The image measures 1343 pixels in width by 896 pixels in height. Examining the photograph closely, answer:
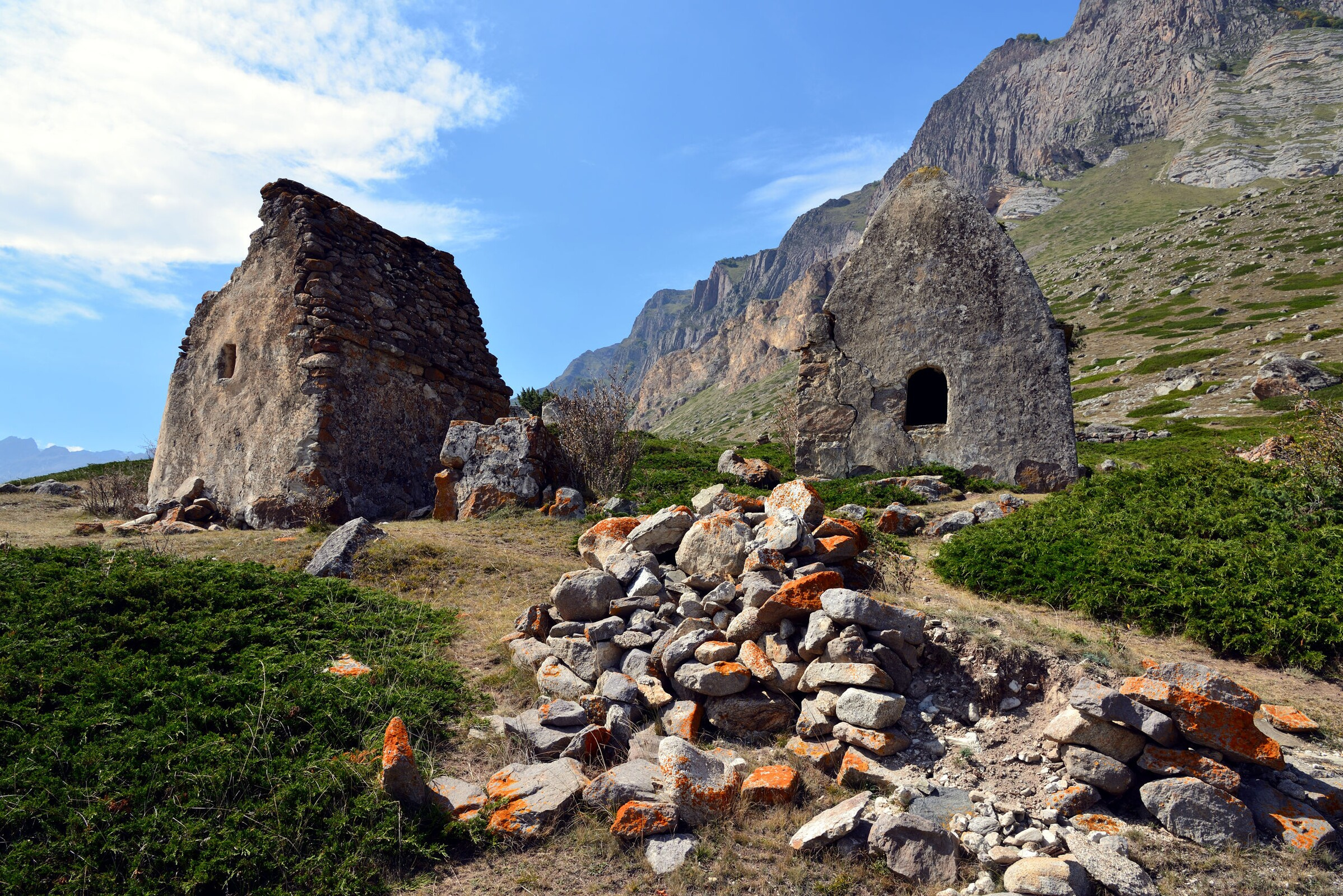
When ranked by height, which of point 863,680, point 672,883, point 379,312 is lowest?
point 672,883

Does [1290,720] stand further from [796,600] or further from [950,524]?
[950,524]

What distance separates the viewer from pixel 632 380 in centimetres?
18212

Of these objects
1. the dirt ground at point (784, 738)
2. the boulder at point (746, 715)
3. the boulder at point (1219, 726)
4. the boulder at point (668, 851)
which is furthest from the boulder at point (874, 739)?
the boulder at point (1219, 726)

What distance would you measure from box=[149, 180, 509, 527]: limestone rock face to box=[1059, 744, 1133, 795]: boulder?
9.26 m

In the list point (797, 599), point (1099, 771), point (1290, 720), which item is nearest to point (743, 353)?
point (797, 599)

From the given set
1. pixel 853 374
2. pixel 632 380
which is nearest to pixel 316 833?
pixel 853 374

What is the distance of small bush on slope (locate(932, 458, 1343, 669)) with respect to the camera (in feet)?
17.6

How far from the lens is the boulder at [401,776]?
343 centimetres

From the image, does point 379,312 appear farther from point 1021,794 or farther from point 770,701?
point 1021,794

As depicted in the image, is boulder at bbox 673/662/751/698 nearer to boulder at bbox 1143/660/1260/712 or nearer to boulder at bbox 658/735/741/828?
boulder at bbox 658/735/741/828

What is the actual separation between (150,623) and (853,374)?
10.6 m

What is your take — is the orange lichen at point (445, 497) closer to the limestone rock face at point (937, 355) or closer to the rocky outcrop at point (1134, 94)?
the limestone rock face at point (937, 355)

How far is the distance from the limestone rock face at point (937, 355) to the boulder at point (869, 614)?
7.61 meters

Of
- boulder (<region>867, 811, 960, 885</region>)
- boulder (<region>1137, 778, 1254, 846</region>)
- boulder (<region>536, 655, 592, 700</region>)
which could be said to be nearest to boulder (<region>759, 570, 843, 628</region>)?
boulder (<region>536, 655, 592, 700</region>)
